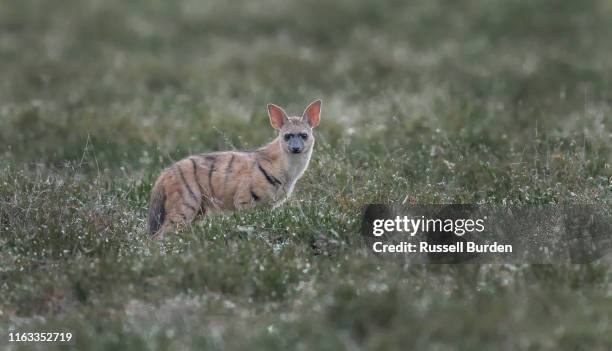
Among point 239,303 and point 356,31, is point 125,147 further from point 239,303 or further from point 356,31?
point 356,31

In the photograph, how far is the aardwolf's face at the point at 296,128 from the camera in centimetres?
975

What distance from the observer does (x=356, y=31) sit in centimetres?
2011

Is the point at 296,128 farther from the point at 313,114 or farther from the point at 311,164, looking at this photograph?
the point at 311,164

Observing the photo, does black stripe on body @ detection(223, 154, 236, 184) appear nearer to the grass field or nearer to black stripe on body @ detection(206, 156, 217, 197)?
black stripe on body @ detection(206, 156, 217, 197)

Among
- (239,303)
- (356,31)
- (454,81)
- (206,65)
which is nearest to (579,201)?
(239,303)

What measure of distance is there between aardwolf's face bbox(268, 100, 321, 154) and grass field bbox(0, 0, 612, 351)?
364 millimetres

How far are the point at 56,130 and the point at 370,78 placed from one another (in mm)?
5727

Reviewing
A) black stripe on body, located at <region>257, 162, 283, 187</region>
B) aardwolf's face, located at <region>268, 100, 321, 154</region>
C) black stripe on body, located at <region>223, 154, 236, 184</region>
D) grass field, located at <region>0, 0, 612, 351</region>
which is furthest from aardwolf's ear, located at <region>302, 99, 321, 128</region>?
black stripe on body, located at <region>223, 154, 236, 184</region>

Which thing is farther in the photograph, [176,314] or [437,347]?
[176,314]

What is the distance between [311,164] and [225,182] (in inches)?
46.7

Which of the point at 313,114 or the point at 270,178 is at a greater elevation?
the point at 313,114

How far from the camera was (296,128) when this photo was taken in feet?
32.6

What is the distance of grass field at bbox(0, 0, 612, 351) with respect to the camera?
6512 millimetres

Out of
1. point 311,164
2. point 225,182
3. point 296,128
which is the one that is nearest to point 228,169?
point 225,182
